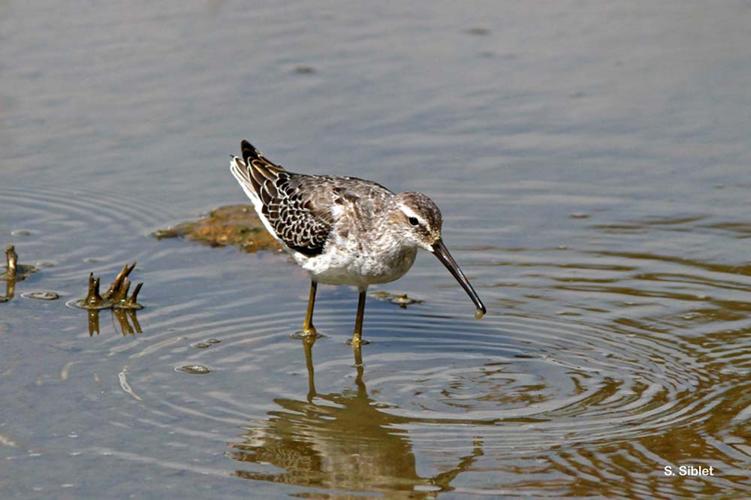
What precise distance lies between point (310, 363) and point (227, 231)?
8.34ft

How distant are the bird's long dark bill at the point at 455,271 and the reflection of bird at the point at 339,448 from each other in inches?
42.3

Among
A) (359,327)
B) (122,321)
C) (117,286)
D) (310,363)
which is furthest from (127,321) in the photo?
(359,327)

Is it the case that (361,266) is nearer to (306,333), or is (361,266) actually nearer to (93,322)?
(306,333)

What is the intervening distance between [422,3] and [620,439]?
370 inches

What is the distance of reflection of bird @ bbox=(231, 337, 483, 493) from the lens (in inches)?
325

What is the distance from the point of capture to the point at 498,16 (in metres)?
16.5

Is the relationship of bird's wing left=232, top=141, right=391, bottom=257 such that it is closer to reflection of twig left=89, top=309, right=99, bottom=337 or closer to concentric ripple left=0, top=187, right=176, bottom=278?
concentric ripple left=0, top=187, right=176, bottom=278

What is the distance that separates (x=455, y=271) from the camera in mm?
10094

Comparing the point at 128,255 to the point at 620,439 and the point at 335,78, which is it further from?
the point at 620,439

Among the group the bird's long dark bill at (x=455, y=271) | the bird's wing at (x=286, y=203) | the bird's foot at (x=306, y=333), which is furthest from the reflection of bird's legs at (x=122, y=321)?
the bird's long dark bill at (x=455, y=271)

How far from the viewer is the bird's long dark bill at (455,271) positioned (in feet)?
33.2

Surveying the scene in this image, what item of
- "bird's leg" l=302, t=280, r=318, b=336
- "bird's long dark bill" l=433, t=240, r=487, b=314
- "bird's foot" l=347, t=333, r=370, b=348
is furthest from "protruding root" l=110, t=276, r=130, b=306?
"bird's long dark bill" l=433, t=240, r=487, b=314

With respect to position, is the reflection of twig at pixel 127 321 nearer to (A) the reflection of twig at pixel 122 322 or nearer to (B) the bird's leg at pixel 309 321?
(A) the reflection of twig at pixel 122 322

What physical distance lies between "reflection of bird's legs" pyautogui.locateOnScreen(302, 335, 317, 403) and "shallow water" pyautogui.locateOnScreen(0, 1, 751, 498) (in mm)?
23
